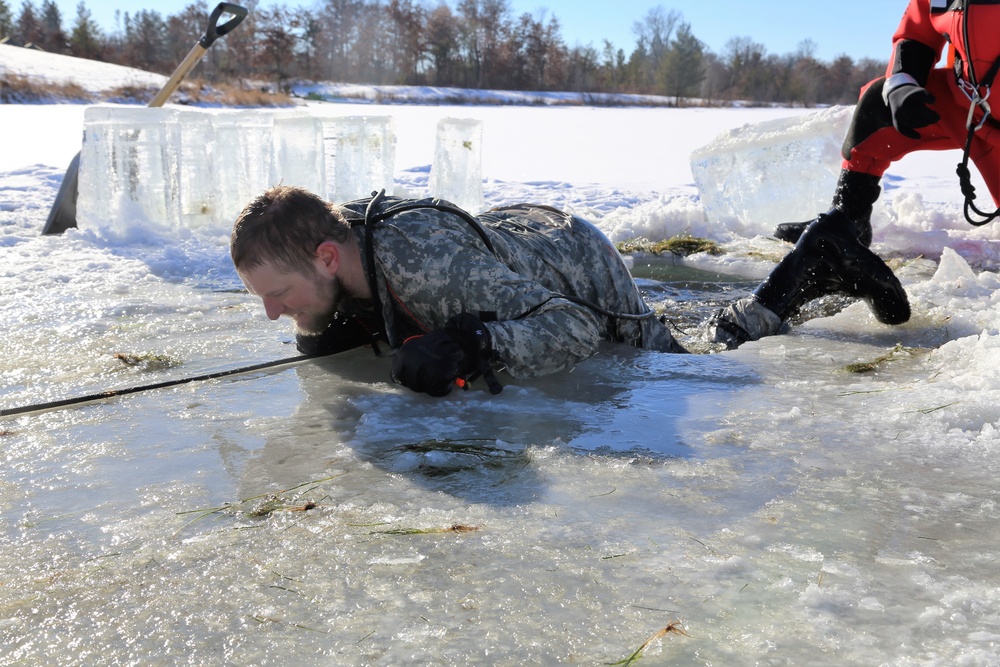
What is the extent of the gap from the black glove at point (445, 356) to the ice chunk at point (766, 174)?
169 inches

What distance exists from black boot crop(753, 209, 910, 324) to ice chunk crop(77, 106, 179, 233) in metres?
4.28

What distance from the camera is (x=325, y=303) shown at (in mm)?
2666

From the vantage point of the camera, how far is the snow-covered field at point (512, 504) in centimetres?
140

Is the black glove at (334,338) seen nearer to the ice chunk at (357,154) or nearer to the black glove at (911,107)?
the black glove at (911,107)

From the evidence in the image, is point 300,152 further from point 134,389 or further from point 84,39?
point 84,39

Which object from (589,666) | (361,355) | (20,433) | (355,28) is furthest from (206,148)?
(355,28)

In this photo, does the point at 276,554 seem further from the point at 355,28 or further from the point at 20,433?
the point at 355,28

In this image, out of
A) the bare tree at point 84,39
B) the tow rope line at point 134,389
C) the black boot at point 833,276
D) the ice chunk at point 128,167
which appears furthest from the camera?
the bare tree at point 84,39

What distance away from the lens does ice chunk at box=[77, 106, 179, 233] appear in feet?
19.7

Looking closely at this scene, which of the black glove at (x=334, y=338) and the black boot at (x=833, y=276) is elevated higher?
the black boot at (x=833, y=276)

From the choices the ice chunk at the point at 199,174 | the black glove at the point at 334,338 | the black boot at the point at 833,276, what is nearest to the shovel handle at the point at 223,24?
the ice chunk at the point at 199,174

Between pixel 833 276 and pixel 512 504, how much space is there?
210cm

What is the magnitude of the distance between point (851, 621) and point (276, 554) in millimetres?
1022

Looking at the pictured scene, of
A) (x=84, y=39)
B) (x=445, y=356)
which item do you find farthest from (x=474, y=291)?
(x=84, y=39)
